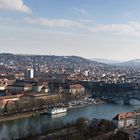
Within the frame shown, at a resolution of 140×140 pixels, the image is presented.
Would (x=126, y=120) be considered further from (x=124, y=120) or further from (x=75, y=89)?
(x=75, y=89)

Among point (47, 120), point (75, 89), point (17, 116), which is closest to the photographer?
point (47, 120)

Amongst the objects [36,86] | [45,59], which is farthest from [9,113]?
[45,59]

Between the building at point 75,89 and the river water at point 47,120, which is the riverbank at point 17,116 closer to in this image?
the river water at point 47,120

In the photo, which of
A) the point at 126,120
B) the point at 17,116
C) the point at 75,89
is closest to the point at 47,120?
the point at 17,116

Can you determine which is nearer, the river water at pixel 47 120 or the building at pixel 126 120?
the river water at pixel 47 120

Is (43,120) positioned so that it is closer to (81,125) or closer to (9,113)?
(9,113)

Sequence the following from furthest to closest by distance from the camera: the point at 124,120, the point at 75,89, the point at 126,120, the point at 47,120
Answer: the point at 75,89 → the point at 47,120 → the point at 126,120 → the point at 124,120

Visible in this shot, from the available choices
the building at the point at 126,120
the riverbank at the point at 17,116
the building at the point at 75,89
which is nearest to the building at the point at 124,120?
the building at the point at 126,120

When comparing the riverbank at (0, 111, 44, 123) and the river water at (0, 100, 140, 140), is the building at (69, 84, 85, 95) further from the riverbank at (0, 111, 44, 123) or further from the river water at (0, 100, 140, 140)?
the riverbank at (0, 111, 44, 123)

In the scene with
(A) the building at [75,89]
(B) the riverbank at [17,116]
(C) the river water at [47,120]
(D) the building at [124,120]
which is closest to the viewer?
(C) the river water at [47,120]

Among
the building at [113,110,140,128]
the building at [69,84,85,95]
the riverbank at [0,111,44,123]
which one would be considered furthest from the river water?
the building at [69,84,85,95]
